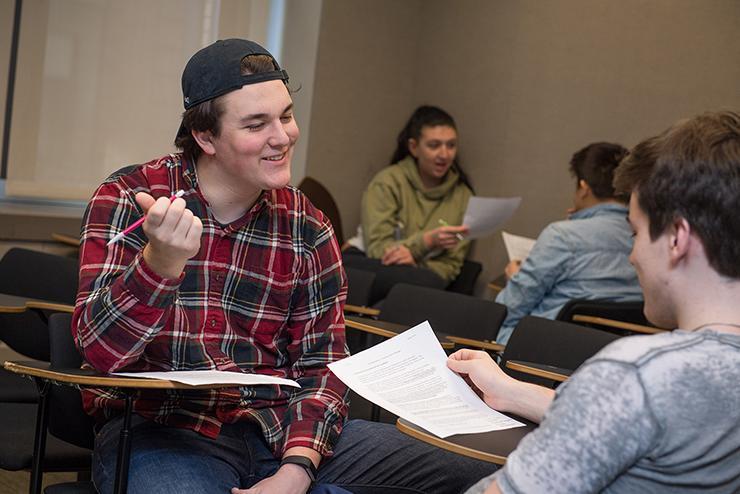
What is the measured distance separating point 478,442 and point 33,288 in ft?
8.04

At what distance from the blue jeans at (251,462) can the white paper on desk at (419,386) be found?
0.37m

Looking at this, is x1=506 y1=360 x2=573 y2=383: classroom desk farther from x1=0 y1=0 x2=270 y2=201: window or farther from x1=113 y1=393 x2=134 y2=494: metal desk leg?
x1=0 y1=0 x2=270 y2=201: window

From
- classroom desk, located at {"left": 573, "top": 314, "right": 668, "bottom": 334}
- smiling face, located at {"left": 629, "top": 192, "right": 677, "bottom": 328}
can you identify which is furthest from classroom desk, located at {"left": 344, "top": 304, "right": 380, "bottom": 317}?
smiling face, located at {"left": 629, "top": 192, "right": 677, "bottom": 328}

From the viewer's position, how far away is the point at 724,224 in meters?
1.24

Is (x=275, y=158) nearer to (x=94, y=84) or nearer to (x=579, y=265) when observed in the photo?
(x=579, y=265)

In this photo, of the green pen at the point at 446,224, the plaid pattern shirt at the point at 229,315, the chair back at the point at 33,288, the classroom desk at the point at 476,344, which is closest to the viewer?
the plaid pattern shirt at the point at 229,315

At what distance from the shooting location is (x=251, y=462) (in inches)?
81.7

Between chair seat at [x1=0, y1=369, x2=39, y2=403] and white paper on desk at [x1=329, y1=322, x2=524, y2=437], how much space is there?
146 centimetres

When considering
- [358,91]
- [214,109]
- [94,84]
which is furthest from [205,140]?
[358,91]

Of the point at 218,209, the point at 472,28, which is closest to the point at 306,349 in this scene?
the point at 218,209

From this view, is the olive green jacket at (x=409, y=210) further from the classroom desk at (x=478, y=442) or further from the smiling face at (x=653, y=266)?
the smiling face at (x=653, y=266)

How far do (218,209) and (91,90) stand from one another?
331cm

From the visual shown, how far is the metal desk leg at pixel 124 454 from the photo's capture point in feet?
6.11

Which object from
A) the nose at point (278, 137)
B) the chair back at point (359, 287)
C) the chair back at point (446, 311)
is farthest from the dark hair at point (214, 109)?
the chair back at point (359, 287)
